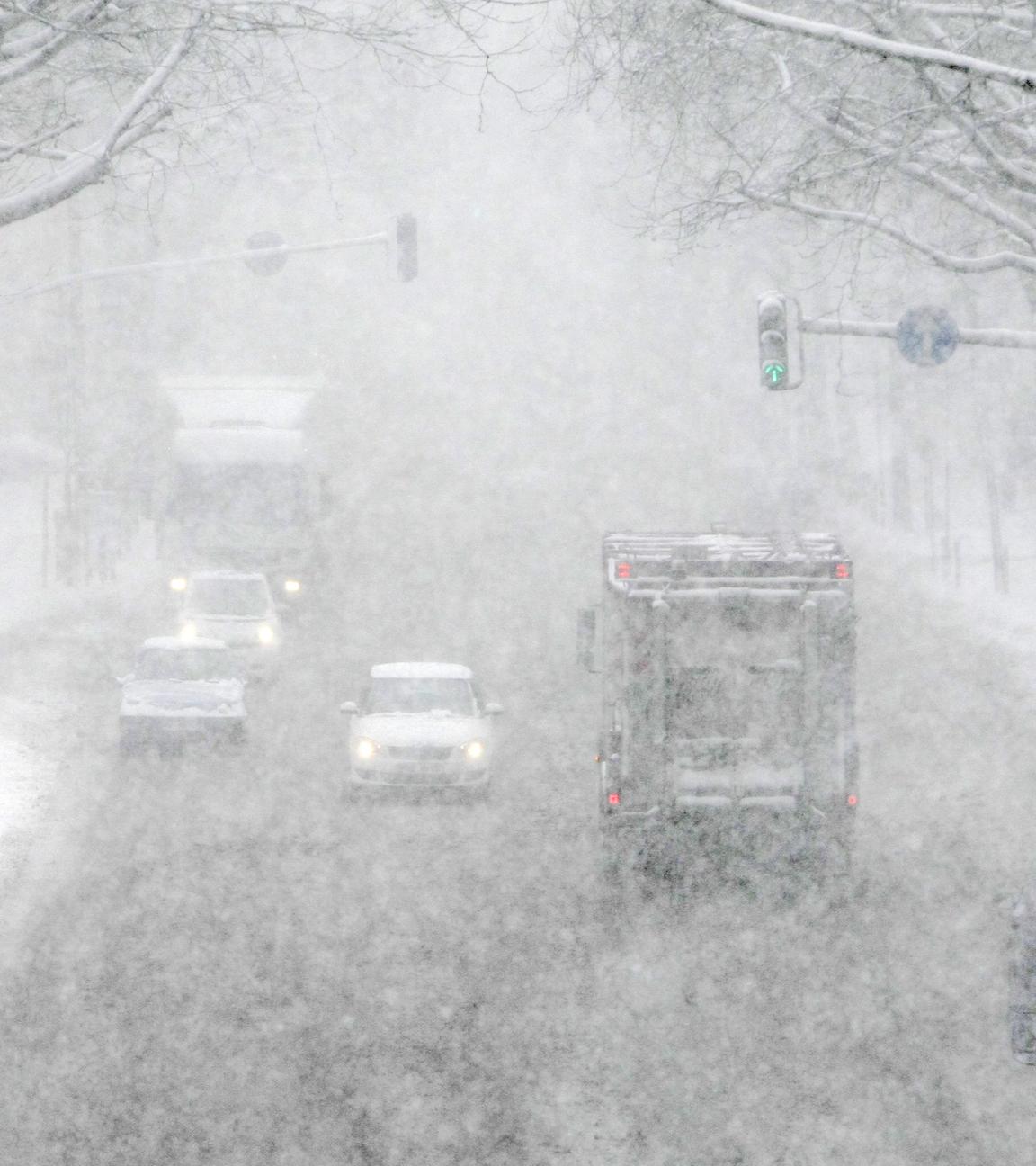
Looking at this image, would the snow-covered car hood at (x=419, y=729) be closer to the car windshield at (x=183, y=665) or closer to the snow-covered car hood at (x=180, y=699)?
the snow-covered car hood at (x=180, y=699)

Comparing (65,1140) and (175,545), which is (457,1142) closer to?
(65,1140)

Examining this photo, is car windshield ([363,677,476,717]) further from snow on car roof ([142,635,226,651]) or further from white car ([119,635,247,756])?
snow on car roof ([142,635,226,651])

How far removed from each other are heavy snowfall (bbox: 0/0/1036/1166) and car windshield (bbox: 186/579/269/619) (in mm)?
77

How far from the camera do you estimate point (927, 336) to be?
1583 cm

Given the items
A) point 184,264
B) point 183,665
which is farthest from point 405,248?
point 183,665

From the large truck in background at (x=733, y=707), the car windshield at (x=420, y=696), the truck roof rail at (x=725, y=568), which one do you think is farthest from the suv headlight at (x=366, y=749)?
the truck roof rail at (x=725, y=568)

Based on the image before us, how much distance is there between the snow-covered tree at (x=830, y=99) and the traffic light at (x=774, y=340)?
93 cm

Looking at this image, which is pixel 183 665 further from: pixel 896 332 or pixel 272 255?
pixel 896 332

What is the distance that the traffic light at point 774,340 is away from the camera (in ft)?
52.8

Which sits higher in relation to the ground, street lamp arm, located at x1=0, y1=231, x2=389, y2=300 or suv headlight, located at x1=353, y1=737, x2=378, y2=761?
street lamp arm, located at x1=0, y1=231, x2=389, y2=300

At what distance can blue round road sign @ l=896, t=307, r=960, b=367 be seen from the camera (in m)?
15.7

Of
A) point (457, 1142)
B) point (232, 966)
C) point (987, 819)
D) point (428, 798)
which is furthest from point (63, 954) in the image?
point (987, 819)

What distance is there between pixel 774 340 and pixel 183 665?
9066mm

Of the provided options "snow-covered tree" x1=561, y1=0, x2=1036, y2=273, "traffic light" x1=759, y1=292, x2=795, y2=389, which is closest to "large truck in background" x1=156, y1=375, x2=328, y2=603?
"snow-covered tree" x1=561, y1=0, x2=1036, y2=273
